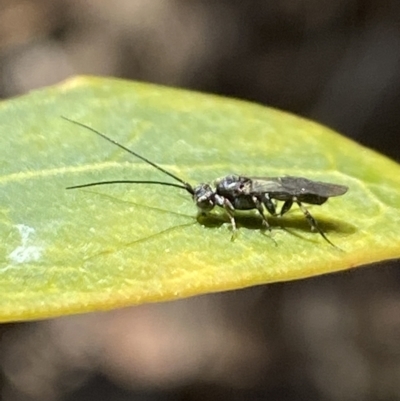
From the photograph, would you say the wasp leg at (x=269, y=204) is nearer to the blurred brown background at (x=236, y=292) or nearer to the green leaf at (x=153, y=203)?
the green leaf at (x=153, y=203)

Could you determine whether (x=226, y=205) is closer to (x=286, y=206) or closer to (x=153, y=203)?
(x=286, y=206)

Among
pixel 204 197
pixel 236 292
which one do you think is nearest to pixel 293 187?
pixel 204 197

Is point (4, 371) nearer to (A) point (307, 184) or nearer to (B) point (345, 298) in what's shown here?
(B) point (345, 298)

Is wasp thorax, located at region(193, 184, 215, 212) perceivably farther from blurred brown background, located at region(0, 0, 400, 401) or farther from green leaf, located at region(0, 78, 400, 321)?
blurred brown background, located at region(0, 0, 400, 401)

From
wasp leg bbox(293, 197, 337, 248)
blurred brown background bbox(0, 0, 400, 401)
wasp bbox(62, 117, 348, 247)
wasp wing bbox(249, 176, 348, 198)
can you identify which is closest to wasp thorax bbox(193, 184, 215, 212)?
wasp bbox(62, 117, 348, 247)

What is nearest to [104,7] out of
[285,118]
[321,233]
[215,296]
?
[215,296]

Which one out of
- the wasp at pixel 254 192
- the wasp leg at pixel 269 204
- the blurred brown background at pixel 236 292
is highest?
the wasp at pixel 254 192

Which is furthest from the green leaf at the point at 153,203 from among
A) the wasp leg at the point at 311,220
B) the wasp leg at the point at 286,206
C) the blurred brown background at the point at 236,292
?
the blurred brown background at the point at 236,292

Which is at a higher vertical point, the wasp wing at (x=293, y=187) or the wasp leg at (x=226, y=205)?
the wasp wing at (x=293, y=187)
